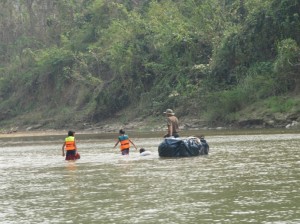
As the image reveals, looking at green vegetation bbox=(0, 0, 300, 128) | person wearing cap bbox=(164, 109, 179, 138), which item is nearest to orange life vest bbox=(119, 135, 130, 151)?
person wearing cap bbox=(164, 109, 179, 138)

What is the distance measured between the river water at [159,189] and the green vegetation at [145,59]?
67.8 ft

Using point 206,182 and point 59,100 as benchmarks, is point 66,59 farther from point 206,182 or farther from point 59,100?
point 206,182

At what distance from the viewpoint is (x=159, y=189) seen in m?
14.6

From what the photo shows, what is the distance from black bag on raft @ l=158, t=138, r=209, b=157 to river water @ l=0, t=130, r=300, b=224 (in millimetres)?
662

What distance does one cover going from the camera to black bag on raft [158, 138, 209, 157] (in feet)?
75.6

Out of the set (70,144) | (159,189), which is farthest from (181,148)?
(159,189)

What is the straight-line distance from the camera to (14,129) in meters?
64.2

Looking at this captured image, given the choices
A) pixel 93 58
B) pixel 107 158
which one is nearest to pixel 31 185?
pixel 107 158

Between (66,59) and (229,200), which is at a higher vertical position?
(66,59)

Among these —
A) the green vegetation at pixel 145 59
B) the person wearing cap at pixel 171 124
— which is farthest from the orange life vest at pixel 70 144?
the green vegetation at pixel 145 59

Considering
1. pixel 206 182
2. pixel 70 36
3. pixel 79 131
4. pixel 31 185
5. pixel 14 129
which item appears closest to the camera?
pixel 206 182

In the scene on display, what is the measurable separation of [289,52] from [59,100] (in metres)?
31.9

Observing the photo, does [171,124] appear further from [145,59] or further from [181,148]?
[145,59]

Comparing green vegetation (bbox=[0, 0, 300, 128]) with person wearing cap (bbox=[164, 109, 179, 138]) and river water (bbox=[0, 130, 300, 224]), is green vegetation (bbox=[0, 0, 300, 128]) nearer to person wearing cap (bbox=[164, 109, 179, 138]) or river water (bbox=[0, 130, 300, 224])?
person wearing cap (bbox=[164, 109, 179, 138])
